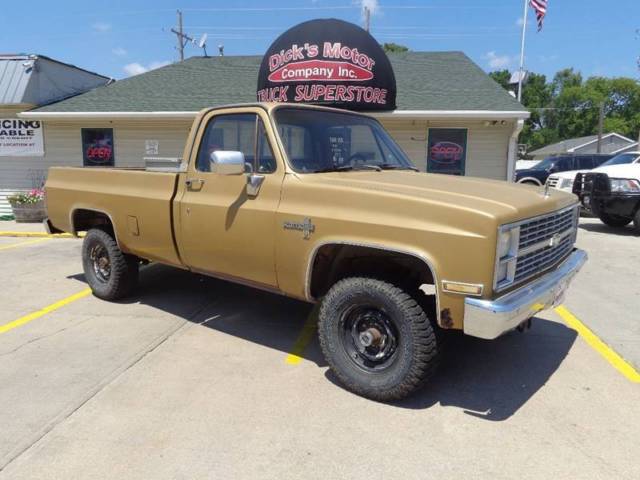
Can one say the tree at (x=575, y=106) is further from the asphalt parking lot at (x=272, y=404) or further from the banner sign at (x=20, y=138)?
the asphalt parking lot at (x=272, y=404)

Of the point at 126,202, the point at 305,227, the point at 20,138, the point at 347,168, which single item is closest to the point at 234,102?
the point at 20,138

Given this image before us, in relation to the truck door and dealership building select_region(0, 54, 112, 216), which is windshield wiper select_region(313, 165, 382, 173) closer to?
the truck door

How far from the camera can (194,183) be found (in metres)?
4.56

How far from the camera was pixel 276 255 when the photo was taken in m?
3.90

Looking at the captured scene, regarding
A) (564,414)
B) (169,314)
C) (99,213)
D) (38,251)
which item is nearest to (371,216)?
(564,414)

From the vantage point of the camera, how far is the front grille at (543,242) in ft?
10.8

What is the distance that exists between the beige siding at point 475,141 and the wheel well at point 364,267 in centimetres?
930

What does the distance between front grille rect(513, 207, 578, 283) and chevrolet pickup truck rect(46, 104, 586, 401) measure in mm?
17

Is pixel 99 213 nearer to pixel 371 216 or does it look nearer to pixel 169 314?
pixel 169 314

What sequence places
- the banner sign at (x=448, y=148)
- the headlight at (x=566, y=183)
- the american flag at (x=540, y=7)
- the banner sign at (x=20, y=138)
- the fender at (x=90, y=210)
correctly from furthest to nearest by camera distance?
the american flag at (x=540, y=7), the headlight at (x=566, y=183), the banner sign at (x=20, y=138), the banner sign at (x=448, y=148), the fender at (x=90, y=210)

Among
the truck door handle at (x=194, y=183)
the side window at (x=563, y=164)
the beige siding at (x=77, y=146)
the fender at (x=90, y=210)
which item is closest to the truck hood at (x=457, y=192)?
the truck door handle at (x=194, y=183)

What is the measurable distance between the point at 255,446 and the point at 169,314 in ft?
8.96

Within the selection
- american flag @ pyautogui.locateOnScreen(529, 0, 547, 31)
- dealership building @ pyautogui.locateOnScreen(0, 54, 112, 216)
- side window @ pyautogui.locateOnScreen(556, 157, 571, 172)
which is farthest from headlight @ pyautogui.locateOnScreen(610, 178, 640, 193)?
dealership building @ pyautogui.locateOnScreen(0, 54, 112, 216)

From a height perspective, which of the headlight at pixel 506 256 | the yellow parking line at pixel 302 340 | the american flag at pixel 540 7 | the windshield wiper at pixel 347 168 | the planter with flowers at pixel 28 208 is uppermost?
the american flag at pixel 540 7
